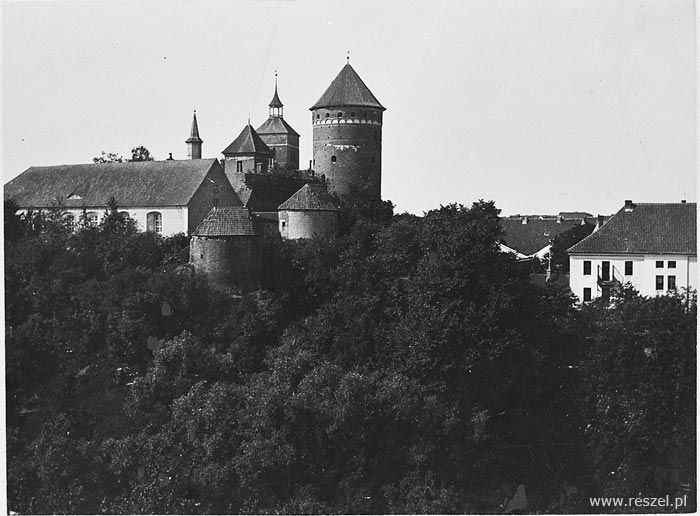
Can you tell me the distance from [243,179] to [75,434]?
25438 millimetres

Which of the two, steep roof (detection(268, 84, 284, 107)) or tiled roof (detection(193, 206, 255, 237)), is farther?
steep roof (detection(268, 84, 284, 107))

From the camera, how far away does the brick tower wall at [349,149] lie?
5028cm

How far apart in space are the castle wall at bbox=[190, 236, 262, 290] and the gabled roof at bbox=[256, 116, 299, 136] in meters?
35.3

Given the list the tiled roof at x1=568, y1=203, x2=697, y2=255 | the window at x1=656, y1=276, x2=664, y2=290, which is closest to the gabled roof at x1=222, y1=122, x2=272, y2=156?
the tiled roof at x1=568, y1=203, x2=697, y2=255

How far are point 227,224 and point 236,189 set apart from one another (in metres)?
16.2

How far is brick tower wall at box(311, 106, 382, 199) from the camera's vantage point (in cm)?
5028

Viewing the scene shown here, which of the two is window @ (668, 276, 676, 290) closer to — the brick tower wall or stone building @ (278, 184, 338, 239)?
stone building @ (278, 184, 338, 239)

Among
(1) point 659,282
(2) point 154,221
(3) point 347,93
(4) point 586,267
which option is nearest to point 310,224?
(2) point 154,221

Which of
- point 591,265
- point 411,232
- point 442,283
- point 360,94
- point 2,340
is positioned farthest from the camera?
point 360,94

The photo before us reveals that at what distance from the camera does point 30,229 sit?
38.2 metres

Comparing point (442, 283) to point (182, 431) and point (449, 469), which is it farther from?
point (182, 431)

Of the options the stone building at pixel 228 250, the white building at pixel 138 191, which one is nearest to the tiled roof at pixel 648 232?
the white building at pixel 138 191

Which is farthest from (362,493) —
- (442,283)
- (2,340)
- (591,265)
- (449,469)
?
(591,265)

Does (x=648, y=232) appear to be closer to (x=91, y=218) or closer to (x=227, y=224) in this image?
(x=227, y=224)
